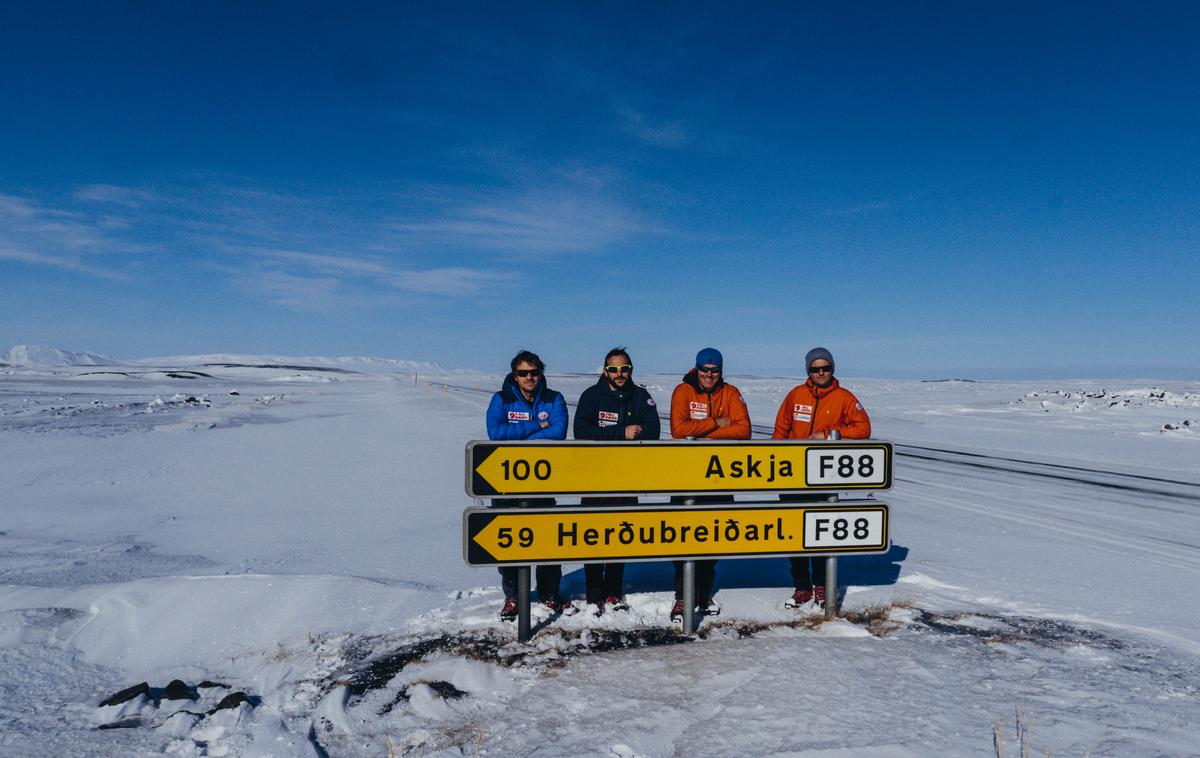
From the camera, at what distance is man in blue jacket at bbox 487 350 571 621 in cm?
470

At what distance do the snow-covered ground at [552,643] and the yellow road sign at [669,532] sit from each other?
0.53 metres

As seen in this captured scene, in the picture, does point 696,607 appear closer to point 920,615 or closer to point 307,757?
point 920,615

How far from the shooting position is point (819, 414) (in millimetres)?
5152

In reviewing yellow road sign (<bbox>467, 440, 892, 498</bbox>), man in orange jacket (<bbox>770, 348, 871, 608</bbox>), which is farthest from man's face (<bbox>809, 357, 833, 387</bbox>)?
yellow road sign (<bbox>467, 440, 892, 498</bbox>)

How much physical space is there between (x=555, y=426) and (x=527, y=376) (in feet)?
1.34

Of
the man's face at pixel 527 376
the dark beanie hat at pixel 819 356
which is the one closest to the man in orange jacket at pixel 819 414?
the dark beanie hat at pixel 819 356

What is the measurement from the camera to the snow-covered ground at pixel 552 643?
3.16m

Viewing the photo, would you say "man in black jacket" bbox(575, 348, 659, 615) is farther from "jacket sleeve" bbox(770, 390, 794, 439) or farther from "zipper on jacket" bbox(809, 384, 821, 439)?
"zipper on jacket" bbox(809, 384, 821, 439)

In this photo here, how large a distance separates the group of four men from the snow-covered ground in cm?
24

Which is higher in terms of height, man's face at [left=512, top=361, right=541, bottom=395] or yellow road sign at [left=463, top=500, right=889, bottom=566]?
man's face at [left=512, top=361, right=541, bottom=395]

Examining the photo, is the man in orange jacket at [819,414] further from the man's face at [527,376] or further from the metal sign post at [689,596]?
the man's face at [527,376]

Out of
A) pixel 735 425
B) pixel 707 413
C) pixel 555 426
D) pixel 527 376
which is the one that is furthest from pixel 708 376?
pixel 527 376

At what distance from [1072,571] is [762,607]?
10.4 ft

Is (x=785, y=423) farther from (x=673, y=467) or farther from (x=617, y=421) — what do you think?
(x=617, y=421)
